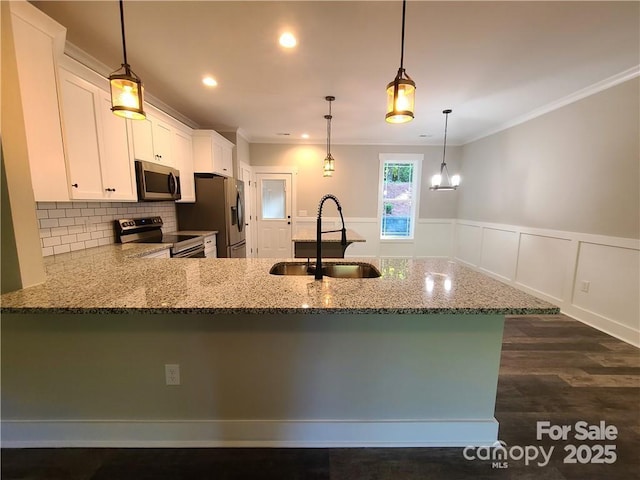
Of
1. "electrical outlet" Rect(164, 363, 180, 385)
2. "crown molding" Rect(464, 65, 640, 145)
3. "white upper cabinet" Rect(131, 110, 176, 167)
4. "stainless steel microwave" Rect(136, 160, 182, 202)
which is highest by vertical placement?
"crown molding" Rect(464, 65, 640, 145)

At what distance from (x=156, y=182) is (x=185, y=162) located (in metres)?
0.85

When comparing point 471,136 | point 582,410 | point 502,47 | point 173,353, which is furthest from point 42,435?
point 471,136

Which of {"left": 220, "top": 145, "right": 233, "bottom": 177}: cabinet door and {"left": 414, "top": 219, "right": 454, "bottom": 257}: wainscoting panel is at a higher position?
{"left": 220, "top": 145, "right": 233, "bottom": 177}: cabinet door

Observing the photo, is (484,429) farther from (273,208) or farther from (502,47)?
(273,208)

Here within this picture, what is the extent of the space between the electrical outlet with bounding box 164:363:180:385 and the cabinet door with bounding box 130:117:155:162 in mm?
2193

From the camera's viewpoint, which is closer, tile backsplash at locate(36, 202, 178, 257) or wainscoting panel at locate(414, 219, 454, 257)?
tile backsplash at locate(36, 202, 178, 257)

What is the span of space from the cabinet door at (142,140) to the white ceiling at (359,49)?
48 centimetres

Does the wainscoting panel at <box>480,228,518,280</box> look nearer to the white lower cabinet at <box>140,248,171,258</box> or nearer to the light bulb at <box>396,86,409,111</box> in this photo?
the light bulb at <box>396,86,409,111</box>

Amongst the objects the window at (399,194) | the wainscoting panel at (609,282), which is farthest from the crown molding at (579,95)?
the window at (399,194)

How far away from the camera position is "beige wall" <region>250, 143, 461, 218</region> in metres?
5.57

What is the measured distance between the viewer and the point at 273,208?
19.0ft

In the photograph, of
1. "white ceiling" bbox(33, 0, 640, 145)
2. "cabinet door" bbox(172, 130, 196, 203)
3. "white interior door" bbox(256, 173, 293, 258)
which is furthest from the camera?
"white interior door" bbox(256, 173, 293, 258)

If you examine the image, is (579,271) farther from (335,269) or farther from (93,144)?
(93,144)

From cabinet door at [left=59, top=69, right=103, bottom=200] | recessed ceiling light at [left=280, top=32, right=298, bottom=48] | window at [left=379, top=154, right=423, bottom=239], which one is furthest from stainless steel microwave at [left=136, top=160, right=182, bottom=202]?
window at [left=379, top=154, right=423, bottom=239]
